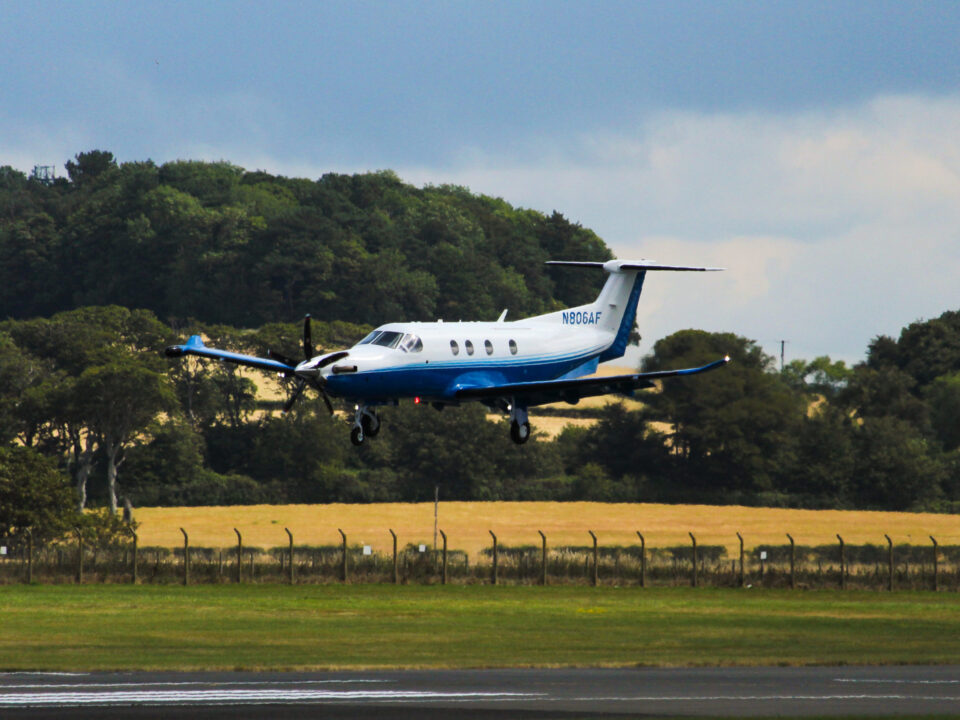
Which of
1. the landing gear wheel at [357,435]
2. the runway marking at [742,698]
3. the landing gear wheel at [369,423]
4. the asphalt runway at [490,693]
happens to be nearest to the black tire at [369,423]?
the landing gear wheel at [369,423]

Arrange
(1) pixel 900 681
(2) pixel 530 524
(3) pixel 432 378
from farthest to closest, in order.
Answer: (2) pixel 530 524 < (1) pixel 900 681 < (3) pixel 432 378

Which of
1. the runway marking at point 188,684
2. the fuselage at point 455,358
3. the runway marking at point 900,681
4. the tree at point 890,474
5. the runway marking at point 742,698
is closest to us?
the runway marking at point 742,698

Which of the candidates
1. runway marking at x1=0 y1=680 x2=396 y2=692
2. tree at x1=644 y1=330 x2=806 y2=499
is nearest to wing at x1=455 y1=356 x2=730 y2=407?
runway marking at x1=0 y1=680 x2=396 y2=692

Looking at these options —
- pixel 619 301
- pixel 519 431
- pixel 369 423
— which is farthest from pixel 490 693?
pixel 619 301

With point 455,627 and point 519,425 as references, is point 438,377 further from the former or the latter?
point 455,627

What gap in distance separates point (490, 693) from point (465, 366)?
11.4 metres

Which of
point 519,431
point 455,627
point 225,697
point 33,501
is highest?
point 519,431

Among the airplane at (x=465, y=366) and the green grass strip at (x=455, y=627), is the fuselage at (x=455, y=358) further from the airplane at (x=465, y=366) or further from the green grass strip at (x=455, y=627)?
the green grass strip at (x=455, y=627)

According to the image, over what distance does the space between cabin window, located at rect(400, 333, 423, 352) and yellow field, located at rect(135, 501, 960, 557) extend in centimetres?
8637

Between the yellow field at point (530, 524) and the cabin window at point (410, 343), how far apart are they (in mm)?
86374

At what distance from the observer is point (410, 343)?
52656mm

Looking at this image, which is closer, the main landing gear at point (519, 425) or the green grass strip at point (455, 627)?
the main landing gear at point (519, 425)

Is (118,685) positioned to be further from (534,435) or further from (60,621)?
(534,435)

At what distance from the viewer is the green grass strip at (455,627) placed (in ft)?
211
